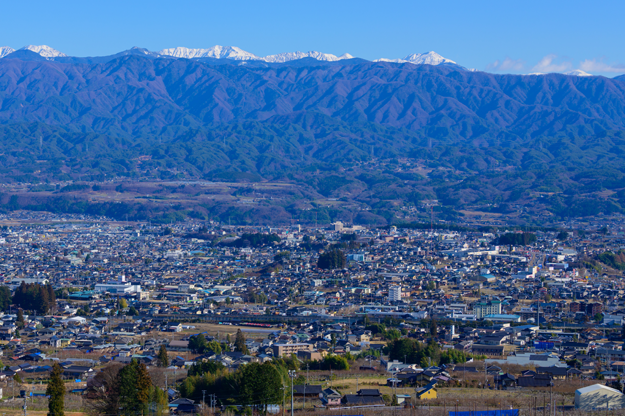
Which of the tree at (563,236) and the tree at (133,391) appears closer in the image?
the tree at (133,391)

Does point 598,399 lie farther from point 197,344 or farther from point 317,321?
point 317,321

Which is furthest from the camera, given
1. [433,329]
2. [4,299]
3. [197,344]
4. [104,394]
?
[4,299]

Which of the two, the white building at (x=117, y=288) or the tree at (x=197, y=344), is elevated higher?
the white building at (x=117, y=288)

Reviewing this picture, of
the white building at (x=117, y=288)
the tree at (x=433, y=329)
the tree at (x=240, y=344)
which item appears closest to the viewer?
the tree at (x=240, y=344)

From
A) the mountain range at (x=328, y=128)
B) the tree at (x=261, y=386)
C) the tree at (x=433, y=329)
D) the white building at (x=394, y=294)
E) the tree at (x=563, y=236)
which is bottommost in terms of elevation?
the tree at (x=433, y=329)

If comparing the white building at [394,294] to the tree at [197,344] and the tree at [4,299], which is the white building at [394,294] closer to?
the tree at [197,344]

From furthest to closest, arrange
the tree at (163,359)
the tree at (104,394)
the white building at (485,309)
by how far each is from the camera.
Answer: the white building at (485,309) → the tree at (163,359) → the tree at (104,394)

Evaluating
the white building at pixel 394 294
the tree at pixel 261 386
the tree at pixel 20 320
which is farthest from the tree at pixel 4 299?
the tree at pixel 261 386

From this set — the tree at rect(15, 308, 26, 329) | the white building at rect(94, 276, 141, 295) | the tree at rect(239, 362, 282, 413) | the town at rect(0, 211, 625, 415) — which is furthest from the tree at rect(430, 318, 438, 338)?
the white building at rect(94, 276, 141, 295)

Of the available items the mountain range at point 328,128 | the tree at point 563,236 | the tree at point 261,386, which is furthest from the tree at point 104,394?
the mountain range at point 328,128

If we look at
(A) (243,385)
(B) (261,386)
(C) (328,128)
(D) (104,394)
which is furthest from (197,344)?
(C) (328,128)
